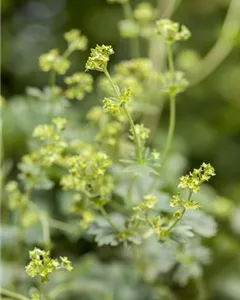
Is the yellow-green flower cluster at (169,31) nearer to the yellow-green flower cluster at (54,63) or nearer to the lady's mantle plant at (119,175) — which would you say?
the lady's mantle plant at (119,175)

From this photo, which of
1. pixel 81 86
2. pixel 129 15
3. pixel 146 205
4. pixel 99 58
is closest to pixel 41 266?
pixel 146 205

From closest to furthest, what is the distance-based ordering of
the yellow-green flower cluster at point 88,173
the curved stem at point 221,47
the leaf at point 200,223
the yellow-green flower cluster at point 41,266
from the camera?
the yellow-green flower cluster at point 41,266 → the yellow-green flower cluster at point 88,173 → the leaf at point 200,223 → the curved stem at point 221,47

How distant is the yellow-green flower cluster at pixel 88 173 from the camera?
92 centimetres

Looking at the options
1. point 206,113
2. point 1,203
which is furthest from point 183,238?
point 206,113

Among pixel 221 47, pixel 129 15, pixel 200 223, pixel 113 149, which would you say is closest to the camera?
pixel 200 223

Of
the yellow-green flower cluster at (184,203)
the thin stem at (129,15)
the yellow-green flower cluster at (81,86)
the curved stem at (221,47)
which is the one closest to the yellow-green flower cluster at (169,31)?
the yellow-green flower cluster at (81,86)

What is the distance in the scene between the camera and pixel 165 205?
1.06 meters

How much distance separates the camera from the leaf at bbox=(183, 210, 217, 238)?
1.05 metres

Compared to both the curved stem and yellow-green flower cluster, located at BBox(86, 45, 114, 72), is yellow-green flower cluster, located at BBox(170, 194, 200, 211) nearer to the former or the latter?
yellow-green flower cluster, located at BBox(86, 45, 114, 72)

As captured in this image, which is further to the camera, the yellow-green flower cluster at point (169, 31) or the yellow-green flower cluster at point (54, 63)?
the yellow-green flower cluster at point (54, 63)

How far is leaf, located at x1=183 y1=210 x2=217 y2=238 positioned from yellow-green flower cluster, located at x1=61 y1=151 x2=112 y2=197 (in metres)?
0.17

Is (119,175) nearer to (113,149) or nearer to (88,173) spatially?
(113,149)

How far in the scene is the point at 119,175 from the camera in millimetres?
1289

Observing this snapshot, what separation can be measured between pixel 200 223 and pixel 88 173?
10.1 inches
